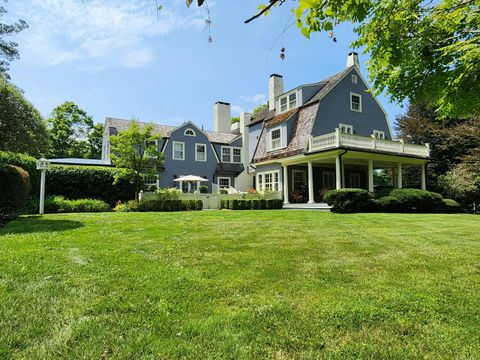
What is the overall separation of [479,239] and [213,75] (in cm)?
676

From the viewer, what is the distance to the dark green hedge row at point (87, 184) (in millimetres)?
16828

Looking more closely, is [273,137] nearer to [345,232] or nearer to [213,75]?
[345,232]

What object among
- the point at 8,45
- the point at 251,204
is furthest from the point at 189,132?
the point at 8,45

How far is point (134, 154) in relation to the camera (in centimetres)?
1678

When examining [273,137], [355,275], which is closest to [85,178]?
[273,137]

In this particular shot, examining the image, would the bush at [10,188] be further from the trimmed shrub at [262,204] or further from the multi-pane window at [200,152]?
the multi-pane window at [200,152]

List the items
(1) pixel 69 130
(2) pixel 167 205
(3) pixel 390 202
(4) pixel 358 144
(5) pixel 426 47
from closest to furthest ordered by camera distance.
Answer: (5) pixel 426 47 → (3) pixel 390 202 → (2) pixel 167 205 → (4) pixel 358 144 → (1) pixel 69 130

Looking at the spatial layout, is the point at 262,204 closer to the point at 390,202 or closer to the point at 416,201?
the point at 390,202

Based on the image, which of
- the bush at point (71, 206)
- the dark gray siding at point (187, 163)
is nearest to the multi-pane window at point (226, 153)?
the dark gray siding at point (187, 163)

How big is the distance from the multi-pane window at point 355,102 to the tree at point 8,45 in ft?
64.8

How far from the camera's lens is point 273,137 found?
21.8 meters

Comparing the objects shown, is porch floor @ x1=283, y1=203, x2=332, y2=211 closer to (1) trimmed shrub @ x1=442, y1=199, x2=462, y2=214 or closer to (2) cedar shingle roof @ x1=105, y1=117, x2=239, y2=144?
(1) trimmed shrub @ x1=442, y1=199, x2=462, y2=214

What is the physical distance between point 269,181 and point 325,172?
3976 millimetres

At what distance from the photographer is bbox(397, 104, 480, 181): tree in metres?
23.2
